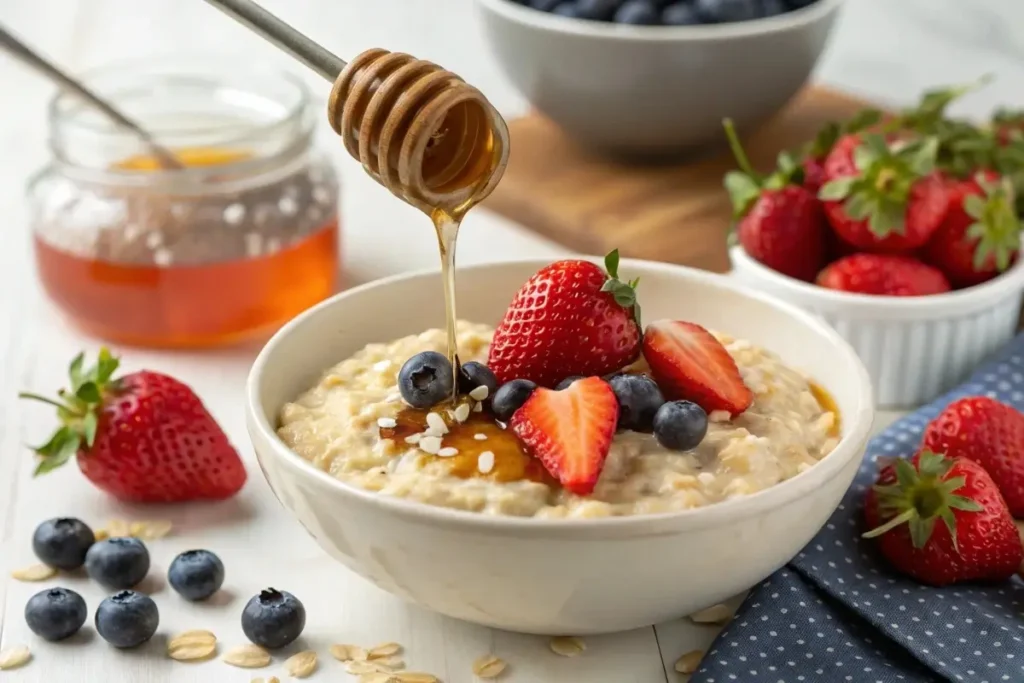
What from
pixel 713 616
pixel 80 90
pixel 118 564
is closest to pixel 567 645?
pixel 713 616

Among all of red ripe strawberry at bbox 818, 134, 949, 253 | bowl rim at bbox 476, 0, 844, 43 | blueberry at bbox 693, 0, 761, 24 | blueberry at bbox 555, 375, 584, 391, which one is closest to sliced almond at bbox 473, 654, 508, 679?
blueberry at bbox 555, 375, 584, 391

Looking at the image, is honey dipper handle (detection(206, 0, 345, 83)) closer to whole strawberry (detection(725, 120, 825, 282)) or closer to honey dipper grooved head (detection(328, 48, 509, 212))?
honey dipper grooved head (detection(328, 48, 509, 212))

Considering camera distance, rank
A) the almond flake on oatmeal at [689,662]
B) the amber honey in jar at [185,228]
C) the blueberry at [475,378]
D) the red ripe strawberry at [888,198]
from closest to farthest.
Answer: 1. the almond flake on oatmeal at [689,662]
2. the blueberry at [475,378]
3. the red ripe strawberry at [888,198]
4. the amber honey in jar at [185,228]

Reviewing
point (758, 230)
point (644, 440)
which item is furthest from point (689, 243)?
point (644, 440)

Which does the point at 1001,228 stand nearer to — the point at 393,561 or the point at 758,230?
the point at 758,230

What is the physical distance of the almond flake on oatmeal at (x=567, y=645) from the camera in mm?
1727

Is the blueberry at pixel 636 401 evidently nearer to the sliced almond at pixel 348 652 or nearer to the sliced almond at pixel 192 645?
the sliced almond at pixel 348 652

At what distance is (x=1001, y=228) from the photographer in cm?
234

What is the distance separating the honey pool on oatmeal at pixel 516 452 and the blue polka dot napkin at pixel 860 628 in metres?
0.18

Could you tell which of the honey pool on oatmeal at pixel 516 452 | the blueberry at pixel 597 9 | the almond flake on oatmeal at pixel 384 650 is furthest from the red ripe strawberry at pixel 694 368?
the blueberry at pixel 597 9

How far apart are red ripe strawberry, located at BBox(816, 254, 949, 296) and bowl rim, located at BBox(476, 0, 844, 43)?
2.21 feet

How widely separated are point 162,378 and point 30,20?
8.80ft

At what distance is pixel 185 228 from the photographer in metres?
2.54

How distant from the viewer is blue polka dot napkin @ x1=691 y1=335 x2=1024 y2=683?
1.67m
